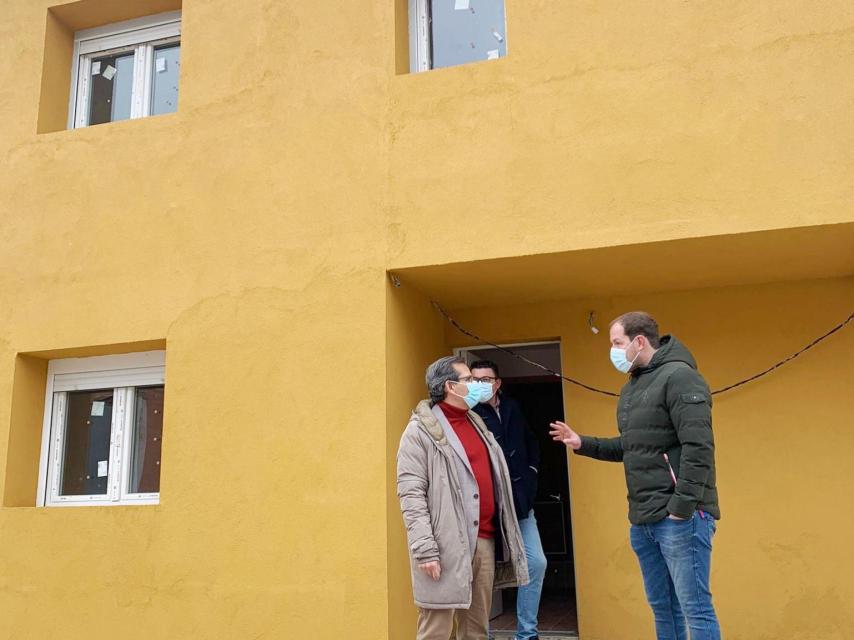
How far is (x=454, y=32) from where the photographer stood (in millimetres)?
6086

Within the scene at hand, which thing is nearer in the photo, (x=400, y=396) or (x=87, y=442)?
(x=400, y=396)

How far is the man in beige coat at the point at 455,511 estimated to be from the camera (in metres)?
3.83

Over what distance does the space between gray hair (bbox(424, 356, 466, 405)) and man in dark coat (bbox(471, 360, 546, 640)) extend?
2.63 feet

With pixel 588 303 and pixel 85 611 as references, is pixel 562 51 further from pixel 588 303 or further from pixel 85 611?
pixel 85 611

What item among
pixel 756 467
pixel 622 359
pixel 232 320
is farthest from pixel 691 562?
pixel 232 320

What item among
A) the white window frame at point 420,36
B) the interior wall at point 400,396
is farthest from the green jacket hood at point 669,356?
the white window frame at point 420,36

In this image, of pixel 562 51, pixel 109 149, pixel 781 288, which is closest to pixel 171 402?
pixel 109 149

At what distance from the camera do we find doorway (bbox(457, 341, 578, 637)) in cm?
650

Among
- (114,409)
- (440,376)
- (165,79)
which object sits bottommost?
(440,376)

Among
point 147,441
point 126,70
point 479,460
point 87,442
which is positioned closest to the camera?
point 479,460

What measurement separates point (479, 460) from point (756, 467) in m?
2.62

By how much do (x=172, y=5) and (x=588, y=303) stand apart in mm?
4281

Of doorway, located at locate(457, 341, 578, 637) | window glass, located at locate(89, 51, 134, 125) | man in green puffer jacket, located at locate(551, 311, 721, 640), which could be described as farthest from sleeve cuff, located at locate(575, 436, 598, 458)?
window glass, located at locate(89, 51, 134, 125)

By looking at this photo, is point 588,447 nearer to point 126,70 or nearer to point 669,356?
point 669,356
